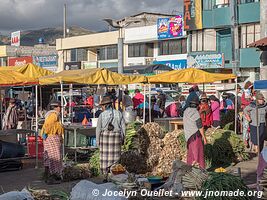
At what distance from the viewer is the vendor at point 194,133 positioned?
10.2 metres

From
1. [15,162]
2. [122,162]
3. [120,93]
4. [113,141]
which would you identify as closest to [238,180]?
[113,141]

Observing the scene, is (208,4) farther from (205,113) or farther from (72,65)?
(205,113)

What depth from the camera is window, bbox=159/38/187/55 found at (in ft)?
149

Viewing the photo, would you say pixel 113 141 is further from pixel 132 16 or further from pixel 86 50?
pixel 86 50

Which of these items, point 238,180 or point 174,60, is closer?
point 238,180

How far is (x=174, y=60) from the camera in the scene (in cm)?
4569

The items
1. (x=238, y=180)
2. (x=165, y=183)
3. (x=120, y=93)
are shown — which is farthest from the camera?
(x=120, y=93)

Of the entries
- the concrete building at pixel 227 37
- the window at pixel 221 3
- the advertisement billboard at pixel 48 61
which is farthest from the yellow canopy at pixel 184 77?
the advertisement billboard at pixel 48 61

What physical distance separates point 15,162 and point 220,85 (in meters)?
20.0

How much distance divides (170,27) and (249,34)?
402 inches

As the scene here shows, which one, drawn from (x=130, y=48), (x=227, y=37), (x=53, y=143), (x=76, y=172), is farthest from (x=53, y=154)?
(x=130, y=48)

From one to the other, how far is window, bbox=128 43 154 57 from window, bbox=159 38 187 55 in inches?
68.9

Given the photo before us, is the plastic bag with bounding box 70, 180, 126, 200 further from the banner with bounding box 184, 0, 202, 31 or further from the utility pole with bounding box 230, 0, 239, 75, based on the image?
the banner with bounding box 184, 0, 202, 31

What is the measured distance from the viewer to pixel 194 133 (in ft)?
33.8
